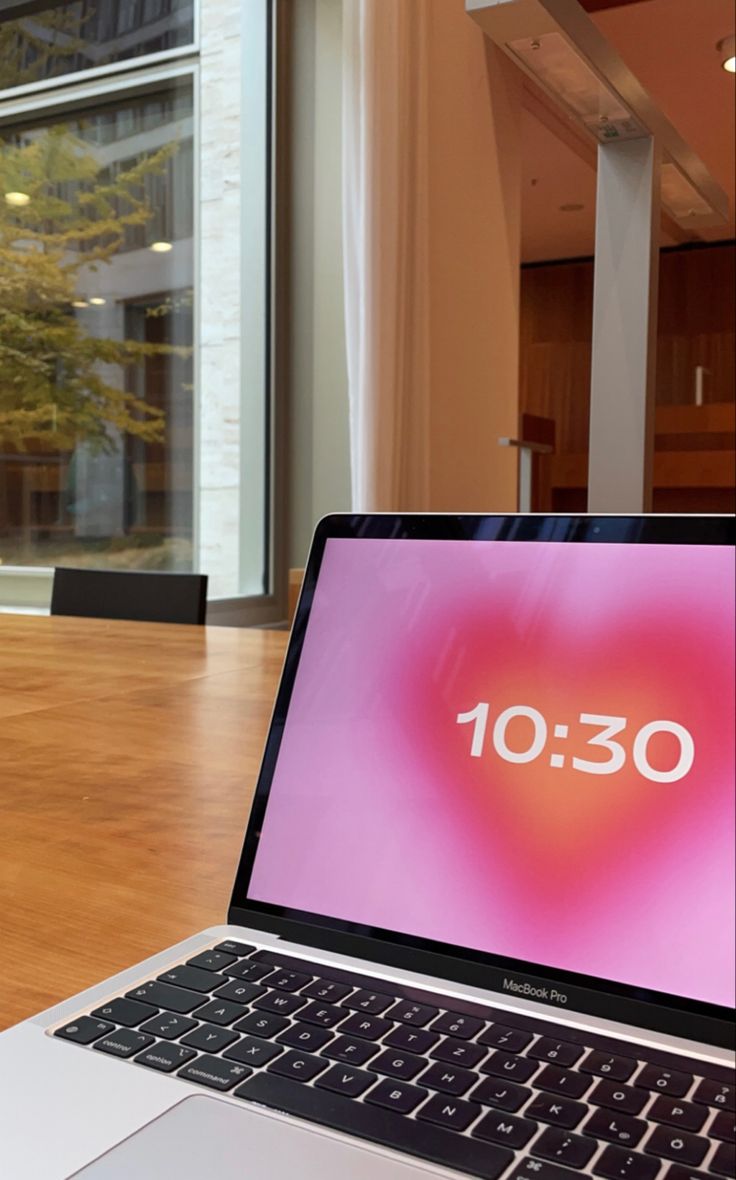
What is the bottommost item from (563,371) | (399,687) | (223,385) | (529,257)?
(399,687)

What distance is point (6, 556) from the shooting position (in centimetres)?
291

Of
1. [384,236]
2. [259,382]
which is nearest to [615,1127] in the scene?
[384,236]

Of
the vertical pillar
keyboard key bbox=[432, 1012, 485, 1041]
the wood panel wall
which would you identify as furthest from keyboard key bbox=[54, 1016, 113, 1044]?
the wood panel wall

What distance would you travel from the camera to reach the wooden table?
0.44 m

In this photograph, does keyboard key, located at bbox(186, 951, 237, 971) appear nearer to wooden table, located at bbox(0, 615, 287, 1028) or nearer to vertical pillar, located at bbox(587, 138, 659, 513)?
wooden table, located at bbox(0, 615, 287, 1028)

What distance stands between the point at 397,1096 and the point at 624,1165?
6 centimetres

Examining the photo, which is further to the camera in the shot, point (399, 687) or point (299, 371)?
point (299, 371)

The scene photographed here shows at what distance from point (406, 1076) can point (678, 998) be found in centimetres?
8

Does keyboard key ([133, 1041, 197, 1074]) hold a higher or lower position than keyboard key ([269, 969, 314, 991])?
lower

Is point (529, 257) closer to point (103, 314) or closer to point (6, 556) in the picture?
point (103, 314)

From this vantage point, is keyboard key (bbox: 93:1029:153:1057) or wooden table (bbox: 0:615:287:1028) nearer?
keyboard key (bbox: 93:1029:153:1057)

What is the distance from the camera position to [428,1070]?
304 millimetres

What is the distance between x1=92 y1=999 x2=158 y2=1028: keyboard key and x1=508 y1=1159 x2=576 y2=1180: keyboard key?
136mm

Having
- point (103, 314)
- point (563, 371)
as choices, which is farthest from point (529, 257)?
point (103, 314)
